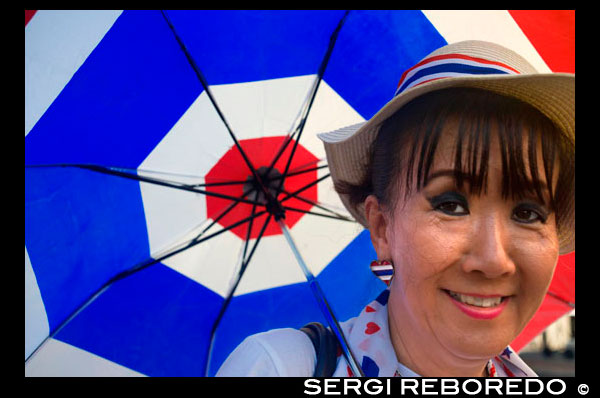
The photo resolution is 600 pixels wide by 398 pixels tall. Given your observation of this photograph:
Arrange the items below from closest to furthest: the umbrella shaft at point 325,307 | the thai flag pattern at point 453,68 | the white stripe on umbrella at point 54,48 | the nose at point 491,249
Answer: the nose at point 491,249, the thai flag pattern at point 453,68, the umbrella shaft at point 325,307, the white stripe on umbrella at point 54,48

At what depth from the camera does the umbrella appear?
1673 millimetres

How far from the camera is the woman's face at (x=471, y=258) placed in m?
1.16

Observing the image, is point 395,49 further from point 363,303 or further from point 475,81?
point 363,303

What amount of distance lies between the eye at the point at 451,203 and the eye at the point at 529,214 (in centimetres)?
13

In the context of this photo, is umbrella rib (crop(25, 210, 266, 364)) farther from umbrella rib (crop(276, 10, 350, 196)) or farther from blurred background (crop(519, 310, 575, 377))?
blurred background (crop(519, 310, 575, 377))

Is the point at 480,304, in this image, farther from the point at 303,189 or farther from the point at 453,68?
the point at 303,189

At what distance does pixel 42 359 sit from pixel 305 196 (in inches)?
46.2

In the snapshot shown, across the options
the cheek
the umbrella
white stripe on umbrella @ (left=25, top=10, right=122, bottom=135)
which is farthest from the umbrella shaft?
white stripe on umbrella @ (left=25, top=10, right=122, bottom=135)

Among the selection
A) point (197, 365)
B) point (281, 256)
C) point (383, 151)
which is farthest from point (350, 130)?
point (197, 365)

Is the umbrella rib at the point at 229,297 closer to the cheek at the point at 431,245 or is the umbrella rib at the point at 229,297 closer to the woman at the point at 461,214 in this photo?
the woman at the point at 461,214

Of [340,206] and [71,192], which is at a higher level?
[340,206]

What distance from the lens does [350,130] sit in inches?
63.2

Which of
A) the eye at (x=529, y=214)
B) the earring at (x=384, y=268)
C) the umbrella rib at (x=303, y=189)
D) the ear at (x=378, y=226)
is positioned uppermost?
the umbrella rib at (x=303, y=189)

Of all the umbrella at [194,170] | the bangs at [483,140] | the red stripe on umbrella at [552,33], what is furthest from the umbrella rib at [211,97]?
the red stripe on umbrella at [552,33]
